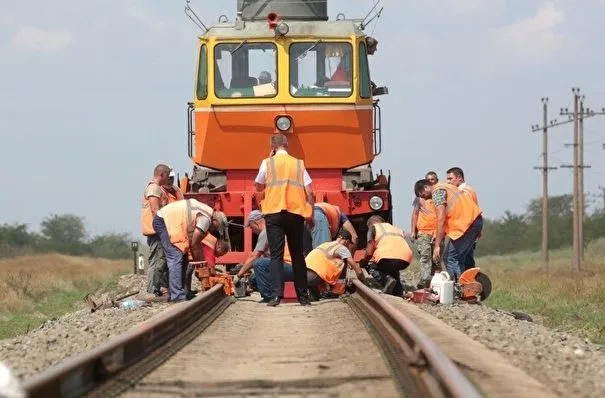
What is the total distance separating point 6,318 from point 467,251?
517 inches

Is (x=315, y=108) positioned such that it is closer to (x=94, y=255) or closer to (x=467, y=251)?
(x=467, y=251)

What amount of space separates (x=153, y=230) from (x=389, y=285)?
10.5 feet

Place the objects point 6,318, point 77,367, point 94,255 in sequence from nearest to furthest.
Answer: point 77,367 < point 6,318 < point 94,255

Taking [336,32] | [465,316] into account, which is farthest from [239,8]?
[465,316]

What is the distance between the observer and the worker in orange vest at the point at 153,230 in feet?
48.8

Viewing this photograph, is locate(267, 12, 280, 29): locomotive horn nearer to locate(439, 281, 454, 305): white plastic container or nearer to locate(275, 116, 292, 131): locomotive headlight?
locate(275, 116, 292, 131): locomotive headlight

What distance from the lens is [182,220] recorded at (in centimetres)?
1386

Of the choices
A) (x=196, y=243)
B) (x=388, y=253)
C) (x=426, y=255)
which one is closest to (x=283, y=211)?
(x=196, y=243)

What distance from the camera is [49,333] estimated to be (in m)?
11.4

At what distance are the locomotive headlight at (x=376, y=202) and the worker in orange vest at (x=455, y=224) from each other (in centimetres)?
205

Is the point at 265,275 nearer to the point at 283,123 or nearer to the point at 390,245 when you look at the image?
the point at 390,245

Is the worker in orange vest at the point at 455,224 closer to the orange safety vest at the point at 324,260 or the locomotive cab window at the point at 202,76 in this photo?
the orange safety vest at the point at 324,260

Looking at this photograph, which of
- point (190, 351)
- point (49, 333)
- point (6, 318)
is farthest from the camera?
point (6, 318)

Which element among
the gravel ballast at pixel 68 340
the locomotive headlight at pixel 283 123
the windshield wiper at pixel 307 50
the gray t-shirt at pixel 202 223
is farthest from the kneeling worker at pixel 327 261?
the windshield wiper at pixel 307 50
